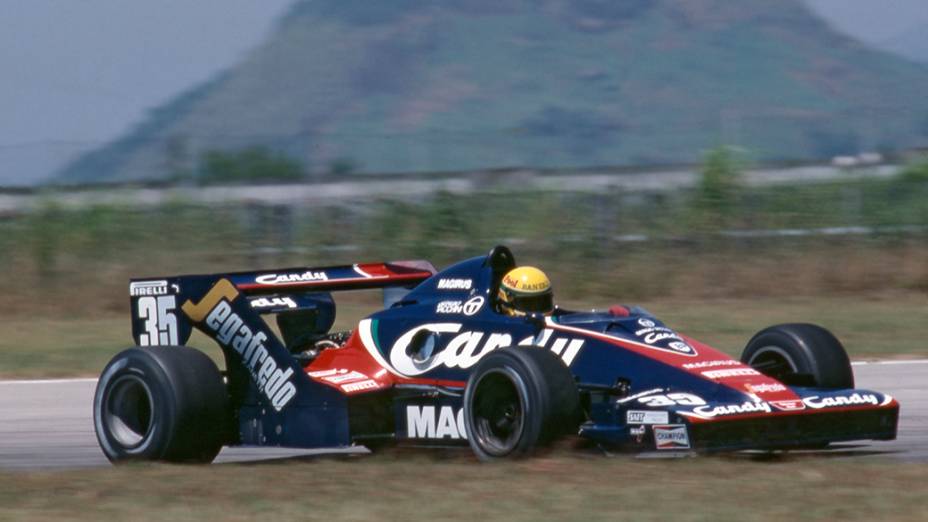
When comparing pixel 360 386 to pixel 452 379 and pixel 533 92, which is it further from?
pixel 533 92

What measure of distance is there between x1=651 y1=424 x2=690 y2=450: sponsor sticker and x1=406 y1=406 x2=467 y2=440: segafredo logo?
1157mm

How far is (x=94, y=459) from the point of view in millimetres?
10305

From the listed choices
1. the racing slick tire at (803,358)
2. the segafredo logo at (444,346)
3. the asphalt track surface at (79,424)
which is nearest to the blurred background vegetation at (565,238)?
the asphalt track surface at (79,424)

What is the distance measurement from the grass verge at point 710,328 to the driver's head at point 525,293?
6968mm

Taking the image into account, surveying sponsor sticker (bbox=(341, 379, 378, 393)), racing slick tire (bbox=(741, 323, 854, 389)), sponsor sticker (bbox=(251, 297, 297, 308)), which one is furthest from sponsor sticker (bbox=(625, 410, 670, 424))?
sponsor sticker (bbox=(251, 297, 297, 308))

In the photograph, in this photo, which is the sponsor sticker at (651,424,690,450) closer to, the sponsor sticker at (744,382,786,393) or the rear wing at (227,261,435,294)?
the sponsor sticker at (744,382,786,393)

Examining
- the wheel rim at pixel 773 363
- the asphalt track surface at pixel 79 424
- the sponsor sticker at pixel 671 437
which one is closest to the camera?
the sponsor sticker at pixel 671 437

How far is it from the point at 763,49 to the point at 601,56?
10.9 metres

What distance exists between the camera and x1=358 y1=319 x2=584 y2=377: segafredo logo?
895cm

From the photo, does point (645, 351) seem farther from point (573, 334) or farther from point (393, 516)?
point (393, 516)

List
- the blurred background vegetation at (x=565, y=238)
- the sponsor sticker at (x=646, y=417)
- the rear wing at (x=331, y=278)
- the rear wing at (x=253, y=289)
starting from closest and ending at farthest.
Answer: the sponsor sticker at (x=646, y=417), the rear wing at (x=253, y=289), the rear wing at (x=331, y=278), the blurred background vegetation at (x=565, y=238)

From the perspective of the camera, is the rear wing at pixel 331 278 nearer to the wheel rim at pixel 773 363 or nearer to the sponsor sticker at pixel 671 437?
the wheel rim at pixel 773 363

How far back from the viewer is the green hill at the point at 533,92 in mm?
23828

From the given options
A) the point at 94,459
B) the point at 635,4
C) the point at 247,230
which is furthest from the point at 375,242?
the point at 635,4
